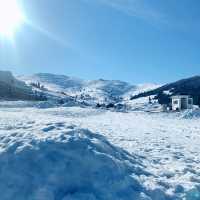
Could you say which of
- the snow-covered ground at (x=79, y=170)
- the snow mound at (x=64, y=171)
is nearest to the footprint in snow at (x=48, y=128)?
the snow-covered ground at (x=79, y=170)

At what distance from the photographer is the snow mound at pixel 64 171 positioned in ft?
28.1

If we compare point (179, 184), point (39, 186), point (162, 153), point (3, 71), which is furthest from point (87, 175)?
point (3, 71)

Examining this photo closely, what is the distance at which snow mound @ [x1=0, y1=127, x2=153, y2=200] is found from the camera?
856 centimetres

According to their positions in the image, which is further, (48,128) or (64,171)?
(48,128)

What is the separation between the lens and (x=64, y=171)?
9.27 metres

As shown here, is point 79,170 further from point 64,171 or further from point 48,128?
point 48,128

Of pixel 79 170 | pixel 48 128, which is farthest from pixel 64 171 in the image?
pixel 48 128

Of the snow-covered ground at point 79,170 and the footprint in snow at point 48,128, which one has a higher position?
the footprint in snow at point 48,128

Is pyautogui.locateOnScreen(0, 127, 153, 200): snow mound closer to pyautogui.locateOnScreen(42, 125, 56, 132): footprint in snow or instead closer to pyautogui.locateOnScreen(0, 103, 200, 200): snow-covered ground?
pyautogui.locateOnScreen(0, 103, 200, 200): snow-covered ground

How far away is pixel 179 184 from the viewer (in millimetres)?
9969

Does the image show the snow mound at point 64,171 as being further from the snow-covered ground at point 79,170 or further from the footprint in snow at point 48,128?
the footprint in snow at point 48,128

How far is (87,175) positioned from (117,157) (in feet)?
6.91

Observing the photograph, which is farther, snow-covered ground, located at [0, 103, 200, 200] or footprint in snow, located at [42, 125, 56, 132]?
footprint in snow, located at [42, 125, 56, 132]

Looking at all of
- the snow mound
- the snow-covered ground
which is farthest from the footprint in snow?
the snow mound
